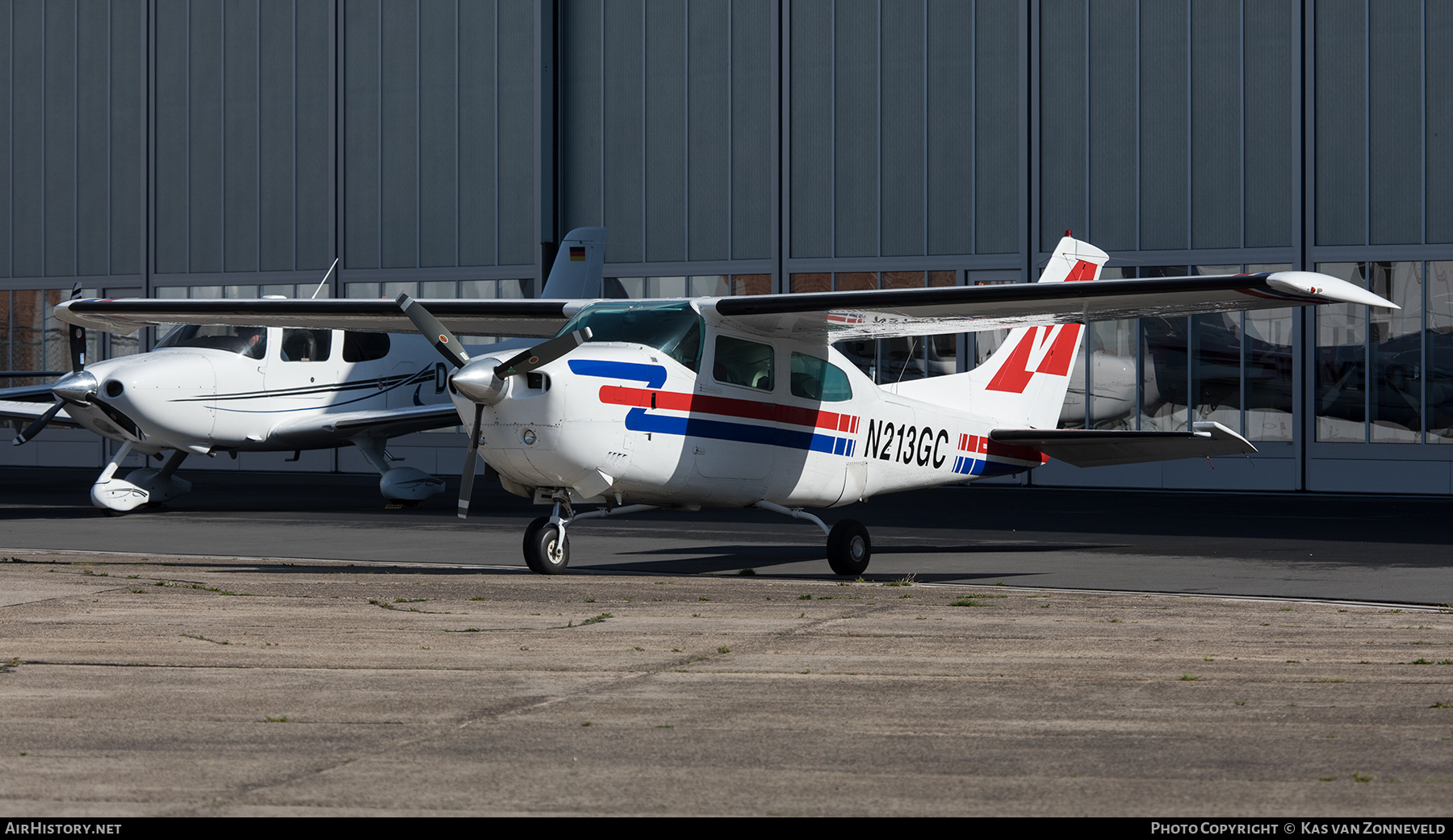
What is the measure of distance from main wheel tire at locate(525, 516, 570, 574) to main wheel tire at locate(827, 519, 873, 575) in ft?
7.06

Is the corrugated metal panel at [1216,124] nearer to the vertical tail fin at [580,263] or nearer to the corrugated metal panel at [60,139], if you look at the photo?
the vertical tail fin at [580,263]

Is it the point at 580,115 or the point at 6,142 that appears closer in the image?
the point at 580,115

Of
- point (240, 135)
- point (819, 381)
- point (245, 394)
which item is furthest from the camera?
point (240, 135)

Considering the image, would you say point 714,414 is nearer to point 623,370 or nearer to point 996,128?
point 623,370

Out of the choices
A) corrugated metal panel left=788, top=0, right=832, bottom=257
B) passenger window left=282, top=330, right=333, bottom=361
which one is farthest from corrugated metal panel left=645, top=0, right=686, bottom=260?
passenger window left=282, top=330, right=333, bottom=361

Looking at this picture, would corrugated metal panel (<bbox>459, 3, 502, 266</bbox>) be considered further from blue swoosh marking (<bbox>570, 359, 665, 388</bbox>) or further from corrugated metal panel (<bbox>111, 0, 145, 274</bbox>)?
blue swoosh marking (<bbox>570, 359, 665, 388</bbox>)

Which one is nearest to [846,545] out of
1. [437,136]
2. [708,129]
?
[708,129]

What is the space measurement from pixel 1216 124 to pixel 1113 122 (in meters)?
1.75

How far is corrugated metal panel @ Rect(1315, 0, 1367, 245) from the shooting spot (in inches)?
935

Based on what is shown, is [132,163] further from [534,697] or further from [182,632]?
[534,697]

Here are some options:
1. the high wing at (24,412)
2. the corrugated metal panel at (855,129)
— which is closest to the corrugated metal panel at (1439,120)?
the corrugated metal panel at (855,129)

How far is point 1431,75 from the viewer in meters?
23.3

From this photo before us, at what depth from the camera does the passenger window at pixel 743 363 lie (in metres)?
11.3

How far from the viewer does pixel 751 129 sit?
91.4ft
